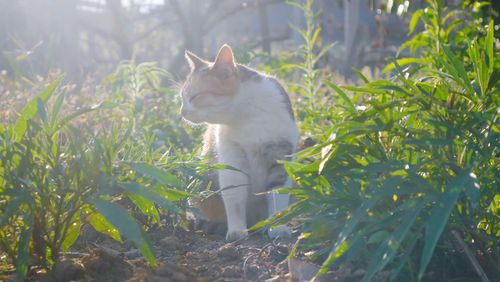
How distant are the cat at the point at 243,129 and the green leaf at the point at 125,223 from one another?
1.16 metres

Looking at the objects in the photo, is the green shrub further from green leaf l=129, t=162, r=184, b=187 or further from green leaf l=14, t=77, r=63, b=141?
green leaf l=14, t=77, r=63, b=141

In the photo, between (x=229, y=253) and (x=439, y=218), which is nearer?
(x=439, y=218)

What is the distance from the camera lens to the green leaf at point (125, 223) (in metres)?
1.74

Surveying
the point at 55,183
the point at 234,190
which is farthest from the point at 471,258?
the point at 234,190

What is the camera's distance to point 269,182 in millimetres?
3137

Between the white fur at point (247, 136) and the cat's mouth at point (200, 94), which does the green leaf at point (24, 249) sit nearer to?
the white fur at point (247, 136)

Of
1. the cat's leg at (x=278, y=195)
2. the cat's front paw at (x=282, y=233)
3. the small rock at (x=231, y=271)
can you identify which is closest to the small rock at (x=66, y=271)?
the small rock at (x=231, y=271)

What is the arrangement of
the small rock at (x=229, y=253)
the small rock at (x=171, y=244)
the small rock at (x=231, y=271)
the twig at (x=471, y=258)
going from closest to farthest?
the twig at (x=471, y=258)
the small rock at (x=231, y=271)
the small rock at (x=229, y=253)
the small rock at (x=171, y=244)

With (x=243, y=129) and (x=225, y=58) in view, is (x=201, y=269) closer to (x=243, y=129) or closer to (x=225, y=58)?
(x=243, y=129)

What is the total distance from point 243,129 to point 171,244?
2.94ft

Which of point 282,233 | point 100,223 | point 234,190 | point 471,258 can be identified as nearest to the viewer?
point 471,258

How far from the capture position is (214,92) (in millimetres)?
3338

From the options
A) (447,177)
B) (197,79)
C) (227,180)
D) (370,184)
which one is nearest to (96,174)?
(370,184)

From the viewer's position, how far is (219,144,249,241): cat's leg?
10.1ft
